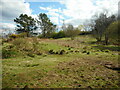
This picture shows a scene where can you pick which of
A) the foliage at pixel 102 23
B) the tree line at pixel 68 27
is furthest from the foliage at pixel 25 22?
the foliage at pixel 102 23

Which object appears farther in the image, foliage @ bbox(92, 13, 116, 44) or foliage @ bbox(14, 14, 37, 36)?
foliage @ bbox(14, 14, 37, 36)

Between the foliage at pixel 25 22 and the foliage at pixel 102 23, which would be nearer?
the foliage at pixel 102 23

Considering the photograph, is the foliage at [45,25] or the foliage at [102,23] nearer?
the foliage at [102,23]

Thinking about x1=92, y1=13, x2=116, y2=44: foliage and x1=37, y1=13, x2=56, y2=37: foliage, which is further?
x1=37, y1=13, x2=56, y2=37: foliage

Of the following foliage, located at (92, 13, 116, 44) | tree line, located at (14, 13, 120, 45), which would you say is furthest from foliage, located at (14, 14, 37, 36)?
foliage, located at (92, 13, 116, 44)

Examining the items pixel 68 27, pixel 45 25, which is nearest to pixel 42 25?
pixel 45 25

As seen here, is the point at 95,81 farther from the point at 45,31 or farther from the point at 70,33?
the point at 45,31

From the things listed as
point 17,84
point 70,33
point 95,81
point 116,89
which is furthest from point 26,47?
point 70,33

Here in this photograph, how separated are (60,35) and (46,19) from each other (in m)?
13.5

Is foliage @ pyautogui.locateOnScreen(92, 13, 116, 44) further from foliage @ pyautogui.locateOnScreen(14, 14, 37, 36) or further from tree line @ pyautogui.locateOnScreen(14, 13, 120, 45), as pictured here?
foliage @ pyautogui.locateOnScreen(14, 14, 37, 36)

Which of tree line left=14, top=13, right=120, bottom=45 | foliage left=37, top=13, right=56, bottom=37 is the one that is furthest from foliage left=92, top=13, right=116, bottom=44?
foliage left=37, top=13, right=56, bottom=37

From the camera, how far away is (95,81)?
17.3 ft

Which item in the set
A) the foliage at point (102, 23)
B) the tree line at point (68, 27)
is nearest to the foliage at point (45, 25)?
the tree line at point (68, 27)

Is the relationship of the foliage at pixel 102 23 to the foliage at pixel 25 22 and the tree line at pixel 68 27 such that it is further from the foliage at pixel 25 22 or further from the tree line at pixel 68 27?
the foliage at pixel 25 22
